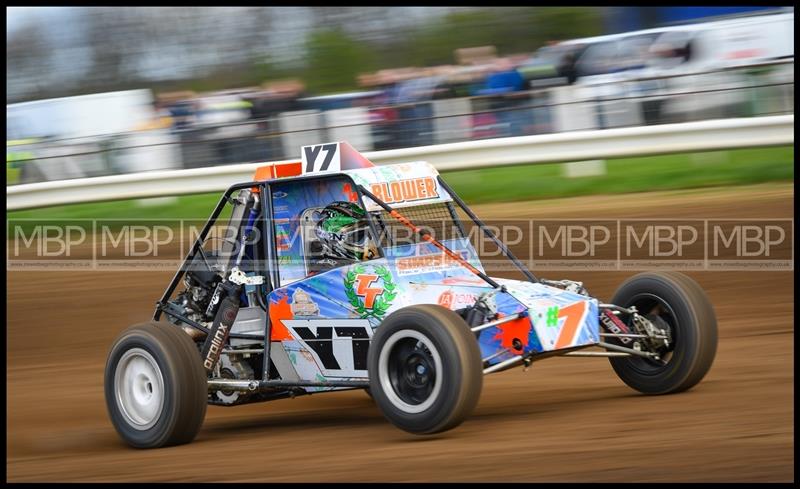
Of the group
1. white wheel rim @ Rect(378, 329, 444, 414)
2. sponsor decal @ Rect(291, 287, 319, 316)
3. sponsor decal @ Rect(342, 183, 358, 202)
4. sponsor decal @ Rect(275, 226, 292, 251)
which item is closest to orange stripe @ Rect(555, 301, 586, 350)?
white wheel rim @ Rect(378, 329, 444, 414)

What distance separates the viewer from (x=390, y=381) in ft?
20.3

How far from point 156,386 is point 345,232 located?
4.85ft

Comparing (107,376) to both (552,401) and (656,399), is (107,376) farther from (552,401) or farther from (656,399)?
(656,399)

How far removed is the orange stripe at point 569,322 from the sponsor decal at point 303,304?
1.47 m

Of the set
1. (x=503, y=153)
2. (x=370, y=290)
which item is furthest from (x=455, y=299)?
(x=503, y=153)

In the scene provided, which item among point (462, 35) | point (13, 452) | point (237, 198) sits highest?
point (462, 35)

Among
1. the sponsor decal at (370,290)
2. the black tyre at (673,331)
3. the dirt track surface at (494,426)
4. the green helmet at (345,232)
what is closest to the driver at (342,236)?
the green helmet at (345,232)

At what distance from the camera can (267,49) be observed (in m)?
20.4

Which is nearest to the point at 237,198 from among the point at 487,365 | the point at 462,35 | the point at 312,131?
the point at 487,365

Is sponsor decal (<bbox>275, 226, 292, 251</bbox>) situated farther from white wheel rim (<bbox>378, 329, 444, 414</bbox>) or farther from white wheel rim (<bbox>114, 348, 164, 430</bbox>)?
white wheel rim (<bbox>378, 329, 444, 414</bbox>)

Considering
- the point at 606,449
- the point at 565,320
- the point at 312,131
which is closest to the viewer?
the point at 606,449

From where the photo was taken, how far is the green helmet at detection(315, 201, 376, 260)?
7.01m

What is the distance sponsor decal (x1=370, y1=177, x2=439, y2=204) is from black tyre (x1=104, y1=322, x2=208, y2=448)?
57.1 inches

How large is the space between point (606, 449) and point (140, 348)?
2.93 meters
